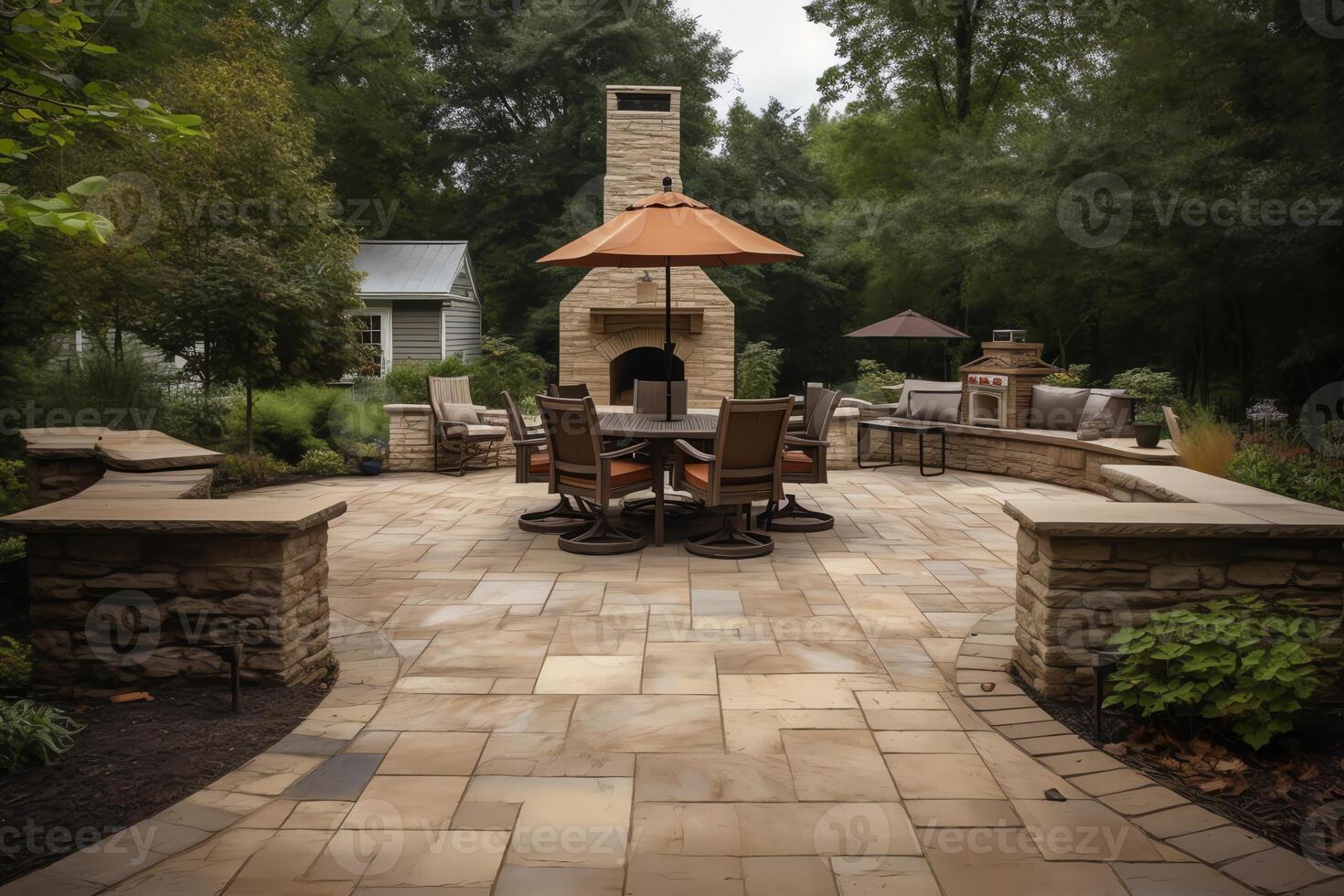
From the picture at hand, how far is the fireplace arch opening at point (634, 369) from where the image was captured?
13516 mm

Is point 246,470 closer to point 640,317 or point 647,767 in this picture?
point 640,317

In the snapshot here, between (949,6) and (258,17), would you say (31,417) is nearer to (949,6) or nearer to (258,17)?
(258,17)

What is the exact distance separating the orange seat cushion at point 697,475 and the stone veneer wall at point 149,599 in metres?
2.98

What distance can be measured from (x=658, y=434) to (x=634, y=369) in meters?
8.32

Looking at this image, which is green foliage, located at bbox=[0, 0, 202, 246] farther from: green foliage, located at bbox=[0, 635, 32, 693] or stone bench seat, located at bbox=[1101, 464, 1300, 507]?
stone bench seat, located at bbox=[1101, 464, 1300, 507]

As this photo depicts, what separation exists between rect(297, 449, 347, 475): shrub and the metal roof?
726 centimetres

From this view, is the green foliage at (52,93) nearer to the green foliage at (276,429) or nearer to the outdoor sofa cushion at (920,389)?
the green foliage at (276,429)

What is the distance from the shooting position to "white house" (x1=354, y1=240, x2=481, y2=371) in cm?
1675

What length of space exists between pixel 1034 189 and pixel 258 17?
1540 centimetres

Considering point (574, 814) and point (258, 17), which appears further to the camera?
point (258, 17)

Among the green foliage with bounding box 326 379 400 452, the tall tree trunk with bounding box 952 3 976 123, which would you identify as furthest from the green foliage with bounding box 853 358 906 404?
the green foliage with bounding box 326 379 400 452

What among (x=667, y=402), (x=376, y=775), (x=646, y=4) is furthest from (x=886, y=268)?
(x=376, y=775)

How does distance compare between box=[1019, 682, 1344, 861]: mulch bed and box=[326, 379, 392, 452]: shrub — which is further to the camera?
box=[326, 379, 392, 452]: shrub

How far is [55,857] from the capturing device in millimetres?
2385
